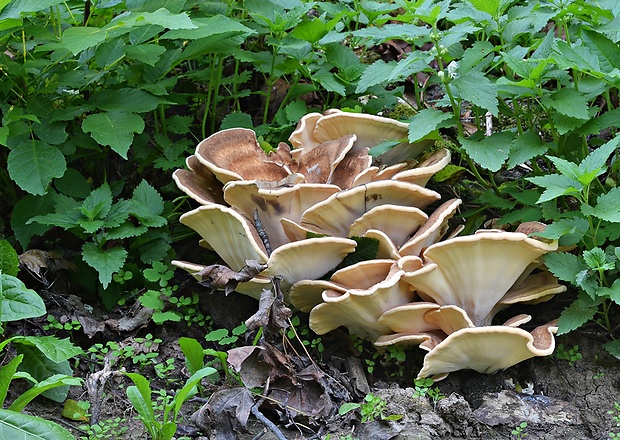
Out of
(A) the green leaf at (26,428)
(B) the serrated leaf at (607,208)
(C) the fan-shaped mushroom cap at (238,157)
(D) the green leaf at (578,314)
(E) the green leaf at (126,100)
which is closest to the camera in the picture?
(A) the green leaf at (26,428)

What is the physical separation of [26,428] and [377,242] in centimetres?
201

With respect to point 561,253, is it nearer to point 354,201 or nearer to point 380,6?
point 354,201

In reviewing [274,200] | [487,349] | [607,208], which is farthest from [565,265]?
[274,200]

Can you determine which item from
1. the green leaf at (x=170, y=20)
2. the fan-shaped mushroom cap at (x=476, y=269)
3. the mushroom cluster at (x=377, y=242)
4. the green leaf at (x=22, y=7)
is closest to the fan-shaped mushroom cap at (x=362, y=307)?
the mushroom cluster at (x=377, y=242)

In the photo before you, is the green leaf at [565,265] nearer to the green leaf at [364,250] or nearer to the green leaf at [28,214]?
the green leaf at [364,250]

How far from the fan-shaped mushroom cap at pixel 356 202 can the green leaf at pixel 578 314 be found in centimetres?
94

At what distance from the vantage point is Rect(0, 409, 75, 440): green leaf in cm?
271

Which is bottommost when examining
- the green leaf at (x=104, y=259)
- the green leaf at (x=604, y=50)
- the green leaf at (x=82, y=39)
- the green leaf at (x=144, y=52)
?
the green leaf at (x=104, y=259)

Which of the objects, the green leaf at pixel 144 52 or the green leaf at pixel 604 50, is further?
the green leaf at pixel 144 52

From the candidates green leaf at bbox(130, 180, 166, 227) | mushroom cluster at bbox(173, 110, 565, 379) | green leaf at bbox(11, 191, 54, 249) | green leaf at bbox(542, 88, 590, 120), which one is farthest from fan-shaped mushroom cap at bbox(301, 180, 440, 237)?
green leaf at bbox(11, 191, 54, 249)

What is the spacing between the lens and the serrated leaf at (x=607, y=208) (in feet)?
10.7

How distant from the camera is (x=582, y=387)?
3.71m

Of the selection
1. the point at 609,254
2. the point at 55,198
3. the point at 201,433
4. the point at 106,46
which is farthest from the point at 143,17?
the point at 609,254

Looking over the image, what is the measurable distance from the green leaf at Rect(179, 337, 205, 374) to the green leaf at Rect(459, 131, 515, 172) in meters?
1.85
